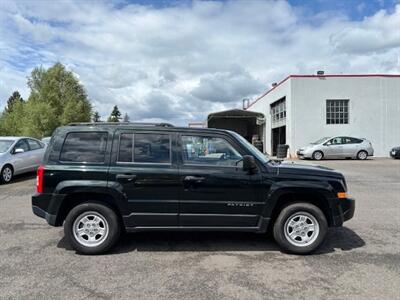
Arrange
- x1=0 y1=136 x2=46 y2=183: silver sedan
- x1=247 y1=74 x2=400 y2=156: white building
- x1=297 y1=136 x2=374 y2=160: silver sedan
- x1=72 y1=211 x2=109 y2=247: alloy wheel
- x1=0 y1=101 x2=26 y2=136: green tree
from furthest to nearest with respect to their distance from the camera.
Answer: x1=0 y1=101 x2=26 y2=136: green tree → x1=247 y1=74 x2=400 y2=156: white building → x1=297 y1=136 x2=374 y2=160: silver sedan → x1=0 y1=136 x2=46 y2=183: silver sedan → x1=72 y1=211 x2=109 y2=247: alloy wheel

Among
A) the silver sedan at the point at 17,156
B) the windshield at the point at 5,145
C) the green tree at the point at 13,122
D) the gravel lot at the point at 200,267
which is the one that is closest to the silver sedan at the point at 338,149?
the silver sedan at the point at 17,156

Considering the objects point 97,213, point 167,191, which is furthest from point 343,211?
point 97,213

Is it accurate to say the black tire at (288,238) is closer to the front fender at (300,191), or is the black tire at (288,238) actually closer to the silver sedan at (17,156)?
the front fender at (300,191)

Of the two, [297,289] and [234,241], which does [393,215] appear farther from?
[297,289]

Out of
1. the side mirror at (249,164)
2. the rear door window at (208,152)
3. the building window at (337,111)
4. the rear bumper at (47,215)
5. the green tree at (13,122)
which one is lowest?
the rear bumper at (47,215)

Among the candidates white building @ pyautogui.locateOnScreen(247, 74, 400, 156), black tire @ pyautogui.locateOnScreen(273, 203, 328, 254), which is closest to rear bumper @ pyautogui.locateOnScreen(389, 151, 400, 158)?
white building @ pyautogui.locateOnScreen(247, 74, 400, 156)

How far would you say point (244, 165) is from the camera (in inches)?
196

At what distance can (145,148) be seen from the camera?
5.16m

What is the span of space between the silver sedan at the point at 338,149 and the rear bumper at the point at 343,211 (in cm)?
1734

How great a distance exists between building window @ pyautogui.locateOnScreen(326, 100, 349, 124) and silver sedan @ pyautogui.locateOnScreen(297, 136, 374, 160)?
298 centimetres

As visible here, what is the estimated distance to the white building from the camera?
974 inches

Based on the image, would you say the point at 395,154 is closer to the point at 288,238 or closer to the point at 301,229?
the point at 301,229

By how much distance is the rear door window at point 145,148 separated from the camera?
201 inches

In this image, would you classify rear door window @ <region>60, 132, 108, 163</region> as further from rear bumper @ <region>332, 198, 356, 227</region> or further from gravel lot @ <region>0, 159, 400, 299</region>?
rear bumper @ <region>332, 198, 356, 227</region>
